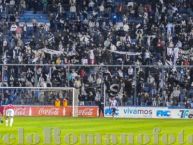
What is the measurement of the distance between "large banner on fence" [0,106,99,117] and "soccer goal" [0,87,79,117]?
413 millimetres

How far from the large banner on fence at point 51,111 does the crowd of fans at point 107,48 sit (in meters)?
0.90

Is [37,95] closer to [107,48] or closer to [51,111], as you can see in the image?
[51,111]

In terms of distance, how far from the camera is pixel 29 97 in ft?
149

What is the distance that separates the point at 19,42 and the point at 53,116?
7659mm

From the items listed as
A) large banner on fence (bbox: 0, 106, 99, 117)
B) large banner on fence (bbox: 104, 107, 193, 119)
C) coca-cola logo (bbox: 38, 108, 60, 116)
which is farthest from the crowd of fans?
coca-cola logo (bbox: 38, 108, 60, 116)

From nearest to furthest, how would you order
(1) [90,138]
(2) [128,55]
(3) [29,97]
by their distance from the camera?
(1) [90,138], (3) [29,97], (2) [128,55]

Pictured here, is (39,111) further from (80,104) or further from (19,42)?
(19,42)

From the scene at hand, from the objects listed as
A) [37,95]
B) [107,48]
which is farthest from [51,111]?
[107,48]

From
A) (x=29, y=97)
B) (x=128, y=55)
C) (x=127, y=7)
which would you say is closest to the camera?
(x=29, y=97)

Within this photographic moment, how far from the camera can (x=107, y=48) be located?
4972cm

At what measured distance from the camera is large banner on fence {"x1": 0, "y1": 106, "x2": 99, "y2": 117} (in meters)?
46.0

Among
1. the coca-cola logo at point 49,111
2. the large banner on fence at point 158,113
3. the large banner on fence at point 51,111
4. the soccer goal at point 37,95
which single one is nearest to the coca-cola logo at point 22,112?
the large banner on fence at point 51,111

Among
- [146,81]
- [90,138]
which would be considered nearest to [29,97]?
[146,81]

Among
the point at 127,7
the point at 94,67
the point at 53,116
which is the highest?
the point at 127,7
